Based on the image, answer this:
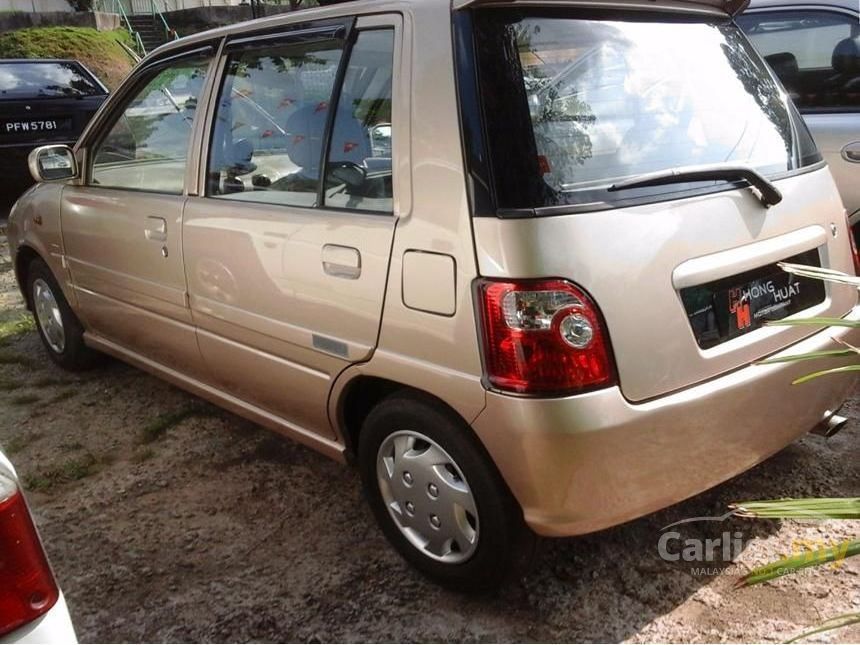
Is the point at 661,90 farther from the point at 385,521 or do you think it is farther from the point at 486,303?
the point at 385,521

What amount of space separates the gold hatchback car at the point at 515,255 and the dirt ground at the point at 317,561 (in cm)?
23

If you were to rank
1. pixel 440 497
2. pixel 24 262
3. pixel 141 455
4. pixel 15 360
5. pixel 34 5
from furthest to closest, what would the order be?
pixel 34 5 < pixel 15 360 < pixel 24 262 < pixel 141 455 < pixel 440 497

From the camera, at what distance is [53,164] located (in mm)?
4023

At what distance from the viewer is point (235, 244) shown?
3027 mm

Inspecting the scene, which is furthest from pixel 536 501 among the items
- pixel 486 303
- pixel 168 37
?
pixel 168 37

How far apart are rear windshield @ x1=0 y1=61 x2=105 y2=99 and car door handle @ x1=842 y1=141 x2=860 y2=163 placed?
840 centimetres

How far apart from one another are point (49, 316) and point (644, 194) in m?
3.85

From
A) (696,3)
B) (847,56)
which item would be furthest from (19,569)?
(847,56)

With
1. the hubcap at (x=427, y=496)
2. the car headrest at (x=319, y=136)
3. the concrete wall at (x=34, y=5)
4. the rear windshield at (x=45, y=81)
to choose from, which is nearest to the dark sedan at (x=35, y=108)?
the rear windshield at (x=45, y=81)

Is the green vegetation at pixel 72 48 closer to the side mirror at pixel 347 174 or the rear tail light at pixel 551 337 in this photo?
the side mirror at pixel 347 174

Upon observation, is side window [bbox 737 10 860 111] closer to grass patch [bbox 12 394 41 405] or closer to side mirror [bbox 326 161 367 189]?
side mirror [bbox 326 161 367 189]

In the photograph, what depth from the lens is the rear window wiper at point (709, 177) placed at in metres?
2.27

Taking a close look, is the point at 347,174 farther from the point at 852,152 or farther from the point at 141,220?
the point at 852,152

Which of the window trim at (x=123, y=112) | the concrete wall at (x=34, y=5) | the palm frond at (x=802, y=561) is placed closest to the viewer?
the palm frond at (x=802, y=561)
